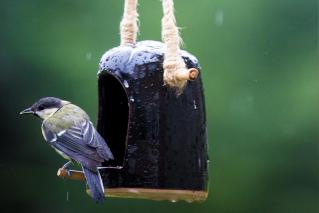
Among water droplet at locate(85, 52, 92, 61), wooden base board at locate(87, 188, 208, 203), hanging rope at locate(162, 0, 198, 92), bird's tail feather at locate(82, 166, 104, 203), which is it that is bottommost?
wooden base board at locate(87, 188, 208, 203)

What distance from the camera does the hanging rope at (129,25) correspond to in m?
7.29

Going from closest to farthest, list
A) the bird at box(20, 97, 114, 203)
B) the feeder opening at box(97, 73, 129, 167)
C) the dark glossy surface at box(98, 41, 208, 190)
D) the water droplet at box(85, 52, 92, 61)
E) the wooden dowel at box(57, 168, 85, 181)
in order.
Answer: the bird at box(20, 97, 114, 203) < the wooden dowel at box(57, 168, 85, 181) < the dark glossy surface at box(98, 41, 208, 190) < the feeder opening at box(97, 73, 129, 167) < the water droplet at box(85, 52, 92, 61)

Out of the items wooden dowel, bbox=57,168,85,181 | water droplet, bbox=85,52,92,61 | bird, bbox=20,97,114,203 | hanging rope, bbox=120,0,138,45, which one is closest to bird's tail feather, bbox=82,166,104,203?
bird, bbox=20,97,114,203

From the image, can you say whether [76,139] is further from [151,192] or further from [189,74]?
[189,74]

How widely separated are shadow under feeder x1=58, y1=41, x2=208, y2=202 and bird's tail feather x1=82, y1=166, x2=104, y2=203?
0.19 m

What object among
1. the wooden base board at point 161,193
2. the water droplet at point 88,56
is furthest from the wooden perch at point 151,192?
the water droplet at point 88,56

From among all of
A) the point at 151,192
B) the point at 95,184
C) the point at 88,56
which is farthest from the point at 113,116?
the point at 88,56

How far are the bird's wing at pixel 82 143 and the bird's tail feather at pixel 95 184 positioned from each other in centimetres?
8

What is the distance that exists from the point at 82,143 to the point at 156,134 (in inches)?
17.0

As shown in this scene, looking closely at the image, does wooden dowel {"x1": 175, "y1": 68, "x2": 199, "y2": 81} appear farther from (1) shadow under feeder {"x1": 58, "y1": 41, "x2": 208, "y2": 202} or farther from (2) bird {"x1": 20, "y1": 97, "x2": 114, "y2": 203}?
(2) bird {"x1": 20, "y1": 97, "x2": 114, "y2": 203}

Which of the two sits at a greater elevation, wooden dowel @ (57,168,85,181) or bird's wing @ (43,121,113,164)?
bird's wing @ (43,121,113,164)

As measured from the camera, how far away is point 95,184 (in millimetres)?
6746

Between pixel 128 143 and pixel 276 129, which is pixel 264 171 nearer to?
pixel 276 129

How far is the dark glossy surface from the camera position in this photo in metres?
7.05
